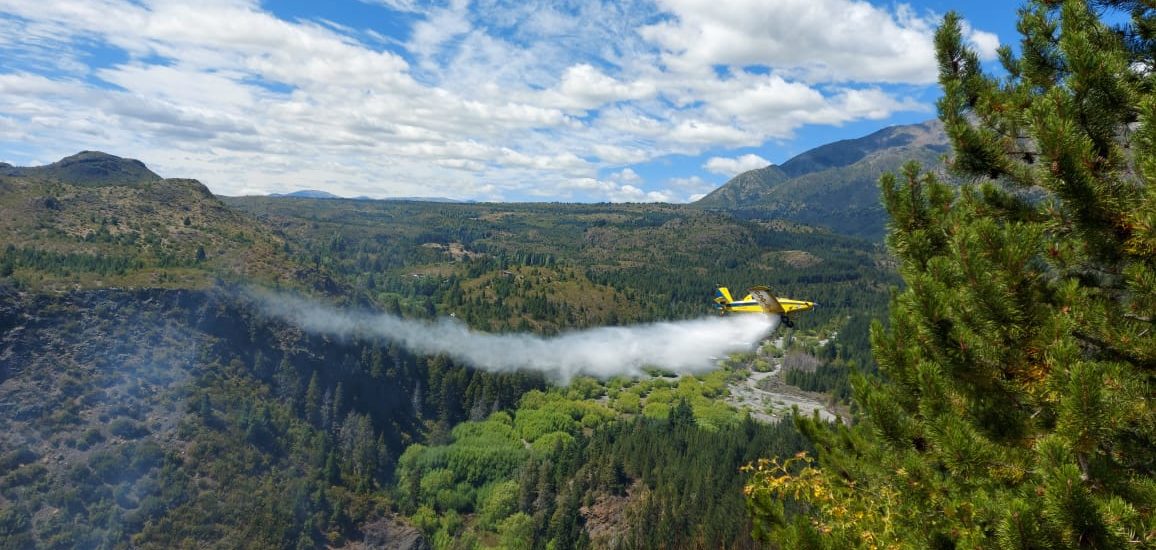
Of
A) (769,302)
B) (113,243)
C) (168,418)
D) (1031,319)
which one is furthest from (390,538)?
(113,243)

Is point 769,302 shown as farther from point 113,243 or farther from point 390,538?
point 113,243

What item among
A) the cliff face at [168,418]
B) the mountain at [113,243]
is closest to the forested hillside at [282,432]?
the cliff face at [168,418]

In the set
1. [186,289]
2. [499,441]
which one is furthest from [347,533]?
[186,289]

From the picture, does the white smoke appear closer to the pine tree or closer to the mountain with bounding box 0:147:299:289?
the mountain with bounding box 0:147:299:289

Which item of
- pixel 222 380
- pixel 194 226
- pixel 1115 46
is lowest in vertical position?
pixel 222 380

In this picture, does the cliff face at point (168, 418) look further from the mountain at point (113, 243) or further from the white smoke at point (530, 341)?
the white smoke at point (530, 341)

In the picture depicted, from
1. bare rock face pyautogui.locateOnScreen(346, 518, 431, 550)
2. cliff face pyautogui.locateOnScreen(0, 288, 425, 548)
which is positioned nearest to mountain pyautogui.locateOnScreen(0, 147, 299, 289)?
cliff face pyautogui.locateOnScreen(0, 288, 425, 548)

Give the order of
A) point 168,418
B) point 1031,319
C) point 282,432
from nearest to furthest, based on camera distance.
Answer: point 1031,319
point 168,418
point 282,432

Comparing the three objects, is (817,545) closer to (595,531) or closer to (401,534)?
(595,531)
